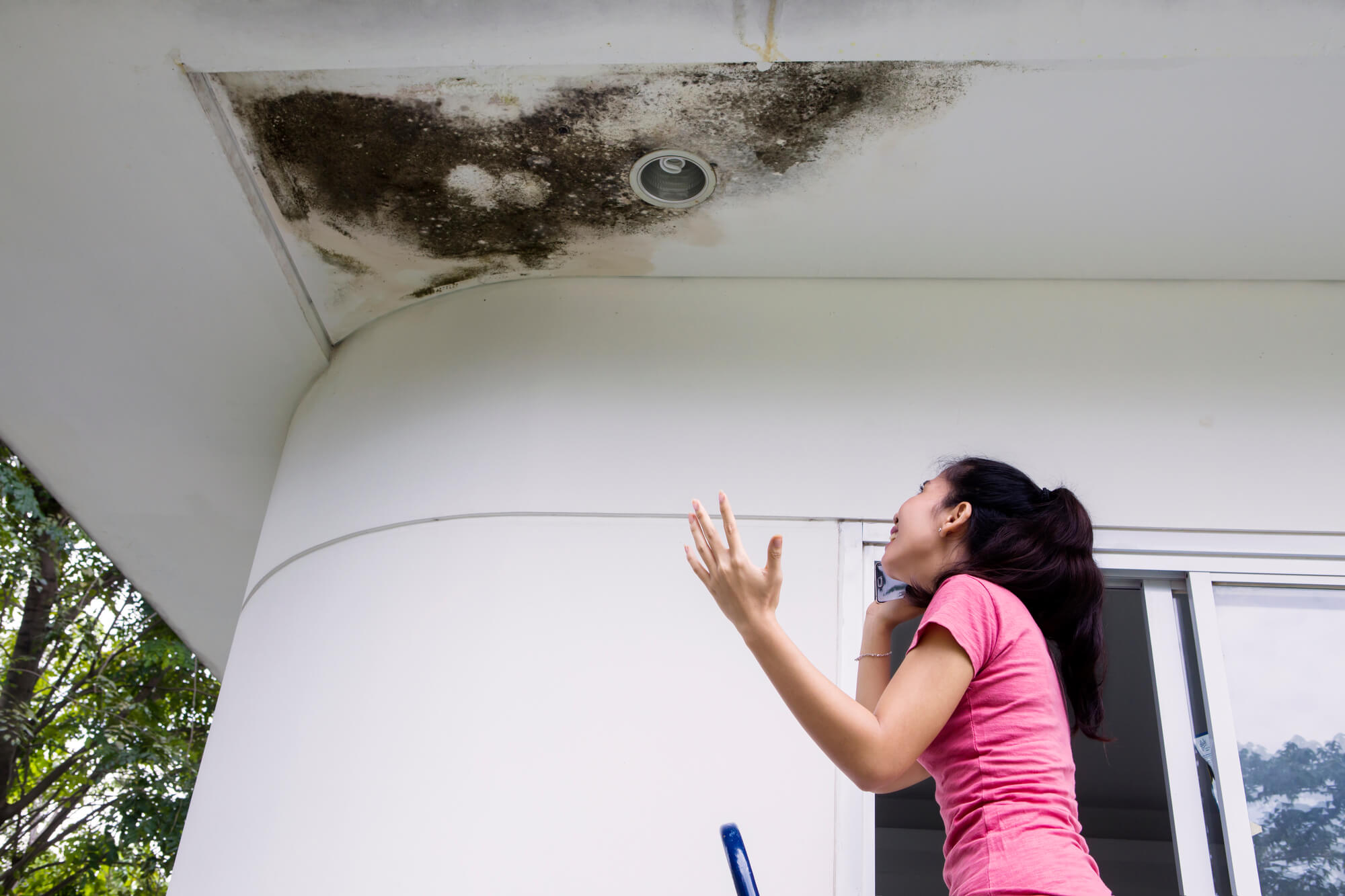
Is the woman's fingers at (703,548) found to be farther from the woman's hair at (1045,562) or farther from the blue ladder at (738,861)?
the woman's hair at (1045,562)

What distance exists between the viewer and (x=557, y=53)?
6.33 ft

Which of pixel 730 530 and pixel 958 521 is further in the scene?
pixel 958 521

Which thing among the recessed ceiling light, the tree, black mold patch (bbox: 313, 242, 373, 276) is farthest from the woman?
the tree

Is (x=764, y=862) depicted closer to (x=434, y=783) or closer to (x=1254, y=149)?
(x=434, y=783)

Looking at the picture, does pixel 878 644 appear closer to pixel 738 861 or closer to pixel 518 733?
pixel 738 861

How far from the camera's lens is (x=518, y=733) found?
84.5 inches

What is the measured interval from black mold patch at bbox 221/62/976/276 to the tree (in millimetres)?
4885

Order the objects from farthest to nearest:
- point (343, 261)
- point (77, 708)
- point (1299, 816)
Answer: point (77, 708)
point (343, 261)
point (1299, 816)

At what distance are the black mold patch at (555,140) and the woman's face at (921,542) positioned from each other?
895mm

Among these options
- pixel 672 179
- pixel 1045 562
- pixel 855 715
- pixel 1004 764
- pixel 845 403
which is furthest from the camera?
pixel 845 403

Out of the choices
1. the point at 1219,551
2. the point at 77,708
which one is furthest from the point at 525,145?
the point at 77,708

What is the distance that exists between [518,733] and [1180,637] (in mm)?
1441

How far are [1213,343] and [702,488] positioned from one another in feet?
4.34

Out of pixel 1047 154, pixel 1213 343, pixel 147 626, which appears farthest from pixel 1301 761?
pixel 147 626
